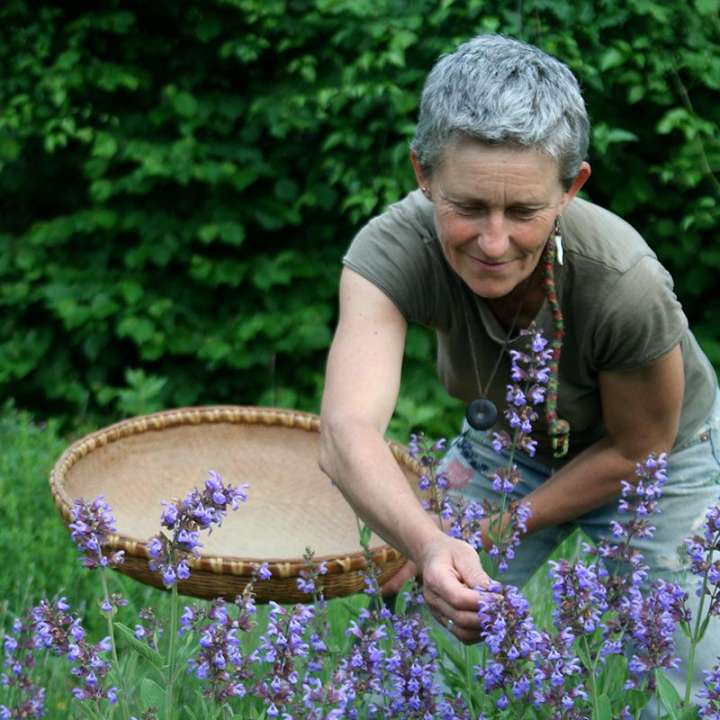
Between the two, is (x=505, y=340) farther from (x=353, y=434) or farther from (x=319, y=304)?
(x=319, y=304)

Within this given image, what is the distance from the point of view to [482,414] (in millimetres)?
2795

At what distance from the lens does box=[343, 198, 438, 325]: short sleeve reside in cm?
278

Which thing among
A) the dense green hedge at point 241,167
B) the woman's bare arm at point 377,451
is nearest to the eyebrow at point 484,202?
the woman's bare arm at point 377,451

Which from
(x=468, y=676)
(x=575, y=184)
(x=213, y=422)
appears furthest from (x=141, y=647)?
(x=213, y=422)

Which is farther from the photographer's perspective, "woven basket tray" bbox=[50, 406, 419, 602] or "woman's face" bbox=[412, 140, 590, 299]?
"woven basket tray" bbox=[50, 406, 419, 602]

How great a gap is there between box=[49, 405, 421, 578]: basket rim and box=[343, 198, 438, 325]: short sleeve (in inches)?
18.8

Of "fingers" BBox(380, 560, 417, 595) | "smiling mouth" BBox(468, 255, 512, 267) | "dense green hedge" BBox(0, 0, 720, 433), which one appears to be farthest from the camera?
"dense green hedge" BBox(0, 0, 720, 433)

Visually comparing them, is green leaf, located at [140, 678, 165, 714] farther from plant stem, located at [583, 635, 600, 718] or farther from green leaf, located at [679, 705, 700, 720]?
green leaf, located at [679, 705, 700, 720]

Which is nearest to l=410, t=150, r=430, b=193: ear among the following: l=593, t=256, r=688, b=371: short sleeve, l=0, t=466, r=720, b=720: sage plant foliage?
l=593, t=256, r=688, b=371: short sleeve

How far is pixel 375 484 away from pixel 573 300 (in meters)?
0.57

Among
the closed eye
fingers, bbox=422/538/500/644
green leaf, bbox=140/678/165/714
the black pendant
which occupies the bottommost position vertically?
green leaf, bbox=140/678/165/714

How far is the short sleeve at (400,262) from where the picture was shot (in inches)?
109

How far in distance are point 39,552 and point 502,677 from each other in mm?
2270

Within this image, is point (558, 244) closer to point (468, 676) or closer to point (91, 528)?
point (468, 676)
